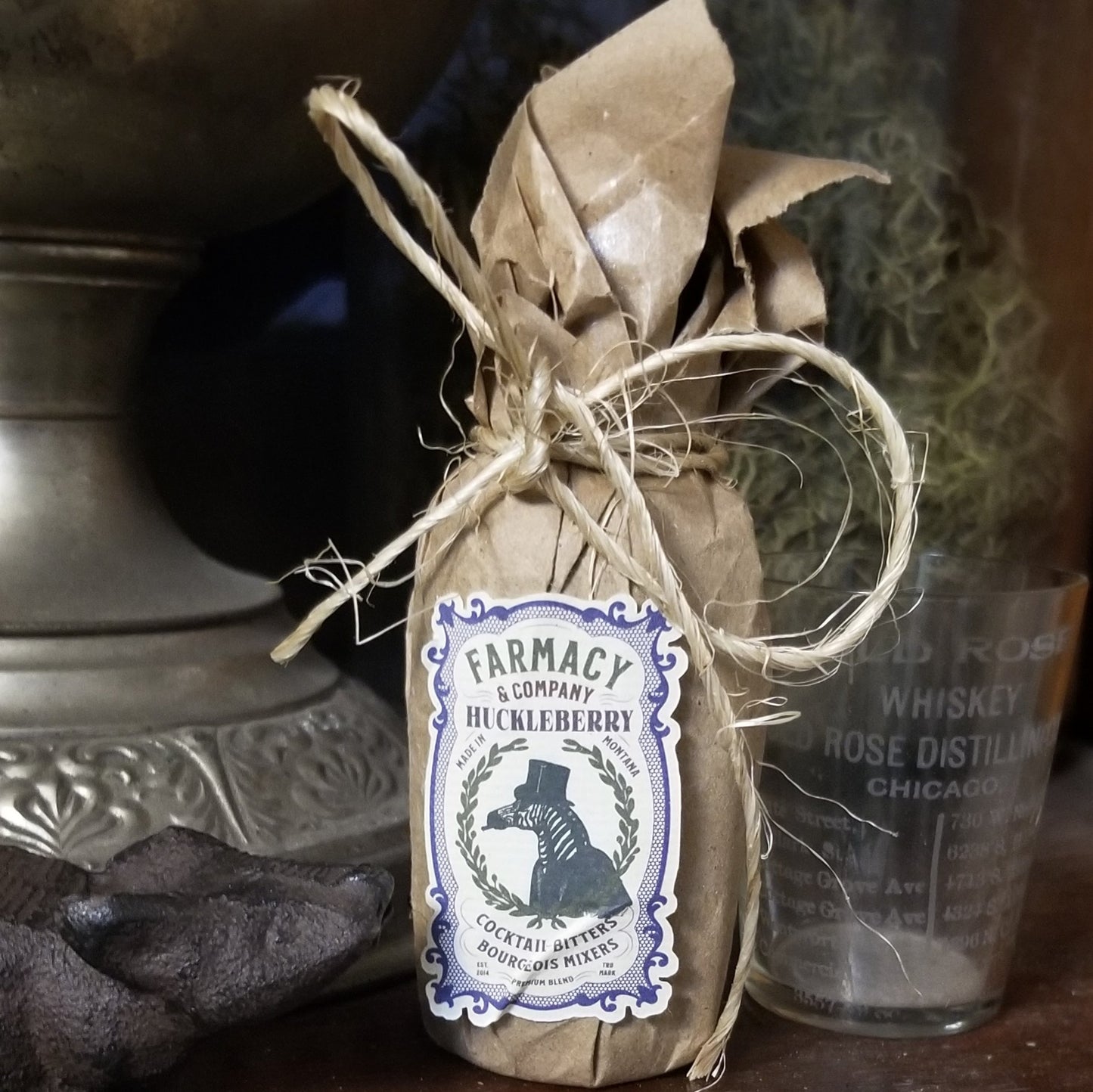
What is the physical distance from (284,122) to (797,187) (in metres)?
0.17

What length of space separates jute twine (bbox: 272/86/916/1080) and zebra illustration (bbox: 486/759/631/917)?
0.13 feet

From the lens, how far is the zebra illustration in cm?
35

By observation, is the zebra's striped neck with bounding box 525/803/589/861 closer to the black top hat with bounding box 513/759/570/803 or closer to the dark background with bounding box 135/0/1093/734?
the black top hat with bounding box 513/759/570/803

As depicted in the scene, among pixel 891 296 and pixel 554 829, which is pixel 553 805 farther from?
pixel 891 296

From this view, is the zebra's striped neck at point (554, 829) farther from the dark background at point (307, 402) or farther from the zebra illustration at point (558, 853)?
the dark background at point (307, 402)

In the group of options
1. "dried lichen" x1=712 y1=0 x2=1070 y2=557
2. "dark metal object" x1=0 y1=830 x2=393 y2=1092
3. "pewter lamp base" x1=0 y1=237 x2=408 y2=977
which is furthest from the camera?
"dried lichen" x1=712 y1=0 x2=1070 y2=557

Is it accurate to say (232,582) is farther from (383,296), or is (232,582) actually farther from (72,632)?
→ (383,296)

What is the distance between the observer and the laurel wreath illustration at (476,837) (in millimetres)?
350

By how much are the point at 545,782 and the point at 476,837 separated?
0.03 m

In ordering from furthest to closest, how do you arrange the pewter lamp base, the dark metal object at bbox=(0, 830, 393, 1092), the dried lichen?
the dried lichen
the pewter lamp base
the dark metal object at bbox=(0, 830, 393, 1092)

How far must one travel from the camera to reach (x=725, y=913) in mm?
370

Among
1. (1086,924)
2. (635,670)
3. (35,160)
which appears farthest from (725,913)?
(35,160)

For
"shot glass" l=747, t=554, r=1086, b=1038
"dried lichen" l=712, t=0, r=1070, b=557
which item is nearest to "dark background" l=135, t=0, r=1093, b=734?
"dried lichen" l=712, t=0, r=1070, b=557

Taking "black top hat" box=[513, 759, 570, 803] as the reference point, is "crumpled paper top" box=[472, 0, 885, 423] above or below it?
above
